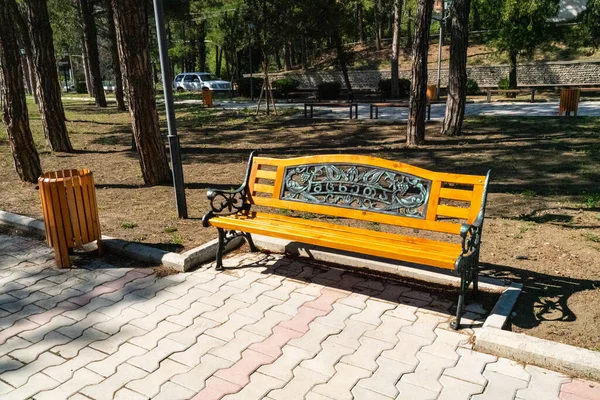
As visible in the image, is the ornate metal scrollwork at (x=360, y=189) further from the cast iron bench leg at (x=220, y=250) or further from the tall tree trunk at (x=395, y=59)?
the tall tree trunk at (x=395, y=59)

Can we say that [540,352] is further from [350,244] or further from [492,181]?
[492,181]

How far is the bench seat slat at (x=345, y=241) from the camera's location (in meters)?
3.41

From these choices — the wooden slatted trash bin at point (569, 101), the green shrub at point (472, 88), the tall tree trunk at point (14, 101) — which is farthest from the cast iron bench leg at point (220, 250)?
the green shrub at point (472, 88)

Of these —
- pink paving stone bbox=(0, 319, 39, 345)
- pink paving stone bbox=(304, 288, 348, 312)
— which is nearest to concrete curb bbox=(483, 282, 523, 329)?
pink paving stone bbox=(304, 288, 348, 312)

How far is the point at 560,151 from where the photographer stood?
9.37m

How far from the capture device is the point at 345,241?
3.78m

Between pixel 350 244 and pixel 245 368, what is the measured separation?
3.98 ft

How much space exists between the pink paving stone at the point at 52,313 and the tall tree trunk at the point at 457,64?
9.45 meters

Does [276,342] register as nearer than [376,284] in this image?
Yes

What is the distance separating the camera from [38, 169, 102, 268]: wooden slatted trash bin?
14.2 feet

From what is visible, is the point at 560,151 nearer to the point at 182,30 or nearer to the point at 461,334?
the point at 461,334

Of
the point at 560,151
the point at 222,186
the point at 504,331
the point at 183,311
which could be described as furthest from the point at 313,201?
the point at 560,151

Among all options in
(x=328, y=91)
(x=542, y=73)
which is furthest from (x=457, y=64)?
(x=542, y=73)

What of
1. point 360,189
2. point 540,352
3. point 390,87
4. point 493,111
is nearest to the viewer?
point 540,352
